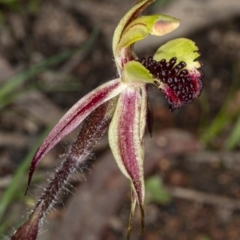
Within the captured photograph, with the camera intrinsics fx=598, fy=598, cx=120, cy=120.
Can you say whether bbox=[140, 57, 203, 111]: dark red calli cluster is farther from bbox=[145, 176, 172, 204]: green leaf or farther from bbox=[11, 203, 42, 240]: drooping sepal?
bbox=[145, 176, 172, 204]: green leaf

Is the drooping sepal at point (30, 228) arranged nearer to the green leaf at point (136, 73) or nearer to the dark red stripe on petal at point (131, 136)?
the dark red stripe on petal at point (131, 136)

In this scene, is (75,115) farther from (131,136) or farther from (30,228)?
(30,228)

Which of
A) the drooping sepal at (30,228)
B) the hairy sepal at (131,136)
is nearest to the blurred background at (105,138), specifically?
the drooping sepal at (30,228)

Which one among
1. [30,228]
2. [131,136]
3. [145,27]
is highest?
[145,27]

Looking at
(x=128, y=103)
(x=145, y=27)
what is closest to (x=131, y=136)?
(x=128, y=103)

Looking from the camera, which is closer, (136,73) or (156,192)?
(136,73)

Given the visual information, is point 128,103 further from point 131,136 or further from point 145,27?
point 145,27

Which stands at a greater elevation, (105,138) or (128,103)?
(128,103)
